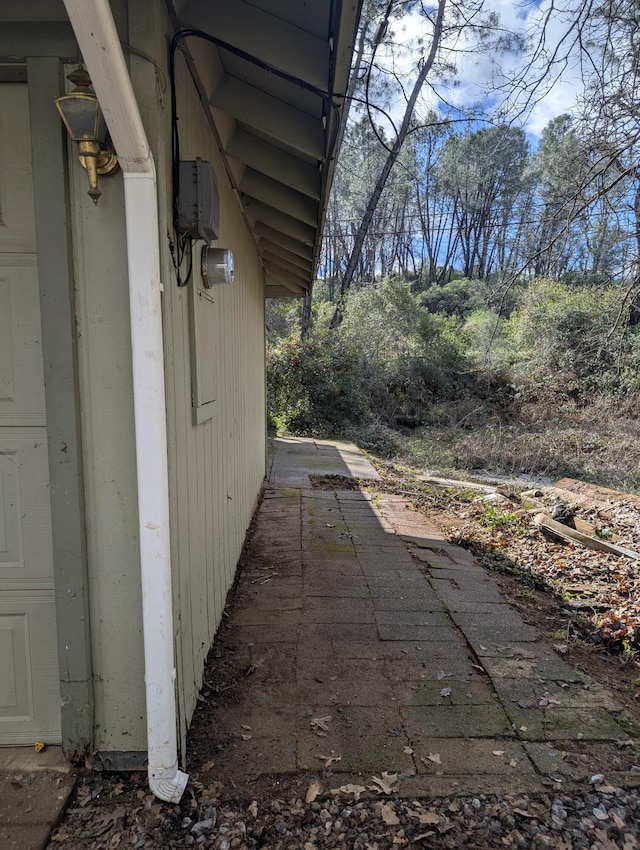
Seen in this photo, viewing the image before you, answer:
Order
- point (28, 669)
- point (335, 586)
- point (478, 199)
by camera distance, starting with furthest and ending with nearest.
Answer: point (478, 199), point (335, 586), point (28, 669)

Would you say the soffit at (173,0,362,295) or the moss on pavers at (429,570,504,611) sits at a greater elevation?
the soffit at (173,0,362,295)

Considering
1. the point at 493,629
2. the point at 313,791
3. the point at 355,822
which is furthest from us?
the point at 493,629

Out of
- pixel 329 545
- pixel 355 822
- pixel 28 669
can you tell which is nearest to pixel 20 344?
pixel 28 669

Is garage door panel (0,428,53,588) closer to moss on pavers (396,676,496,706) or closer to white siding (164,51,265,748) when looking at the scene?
white siding (164,51,265,748)

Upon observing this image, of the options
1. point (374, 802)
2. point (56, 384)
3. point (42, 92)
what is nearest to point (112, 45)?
point (42, 92)

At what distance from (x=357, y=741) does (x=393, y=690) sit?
15.7 inches

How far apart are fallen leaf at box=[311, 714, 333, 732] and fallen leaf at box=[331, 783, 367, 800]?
0.30m

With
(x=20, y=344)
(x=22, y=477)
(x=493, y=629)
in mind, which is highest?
(x=20, y=344)

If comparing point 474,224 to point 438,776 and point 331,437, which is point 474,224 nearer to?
point 331,437

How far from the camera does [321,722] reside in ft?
6.77

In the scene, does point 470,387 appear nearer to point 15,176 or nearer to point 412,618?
point 412,618

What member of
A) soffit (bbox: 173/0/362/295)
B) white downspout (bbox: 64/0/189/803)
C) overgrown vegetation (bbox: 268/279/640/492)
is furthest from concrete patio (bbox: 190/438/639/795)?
overgrown vegetation (bbox: 268/279/640/492)

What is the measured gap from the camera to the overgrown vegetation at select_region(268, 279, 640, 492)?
10.0 meters

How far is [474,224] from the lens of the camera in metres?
34.2
